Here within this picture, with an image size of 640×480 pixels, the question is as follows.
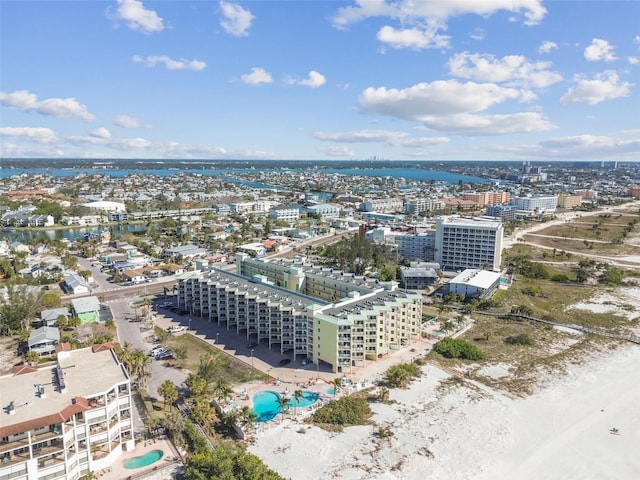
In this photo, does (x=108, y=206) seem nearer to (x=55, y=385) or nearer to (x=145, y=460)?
(x=55, y=385)

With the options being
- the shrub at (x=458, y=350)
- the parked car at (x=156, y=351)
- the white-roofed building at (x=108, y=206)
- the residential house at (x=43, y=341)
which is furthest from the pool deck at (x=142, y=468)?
the white-roofed building at (x=108, y=206)

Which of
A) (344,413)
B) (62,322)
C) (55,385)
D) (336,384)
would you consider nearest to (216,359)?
(336,384)

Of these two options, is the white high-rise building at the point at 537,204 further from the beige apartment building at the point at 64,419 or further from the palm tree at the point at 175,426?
the beige apartment building at the point at 64,419

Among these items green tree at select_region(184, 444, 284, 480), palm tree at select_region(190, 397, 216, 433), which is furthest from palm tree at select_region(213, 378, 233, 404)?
green tree at select_region(184, 444, 284, 480)

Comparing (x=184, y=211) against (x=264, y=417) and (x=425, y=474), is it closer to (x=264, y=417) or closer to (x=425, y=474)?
(x=264, y=417)

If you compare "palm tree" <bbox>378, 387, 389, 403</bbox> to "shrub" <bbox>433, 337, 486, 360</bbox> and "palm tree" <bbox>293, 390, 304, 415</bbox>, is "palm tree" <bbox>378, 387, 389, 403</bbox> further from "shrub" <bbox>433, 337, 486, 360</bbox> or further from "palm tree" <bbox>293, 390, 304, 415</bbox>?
"shrub" <bbox>433, 337, 486, 360</bbox>
